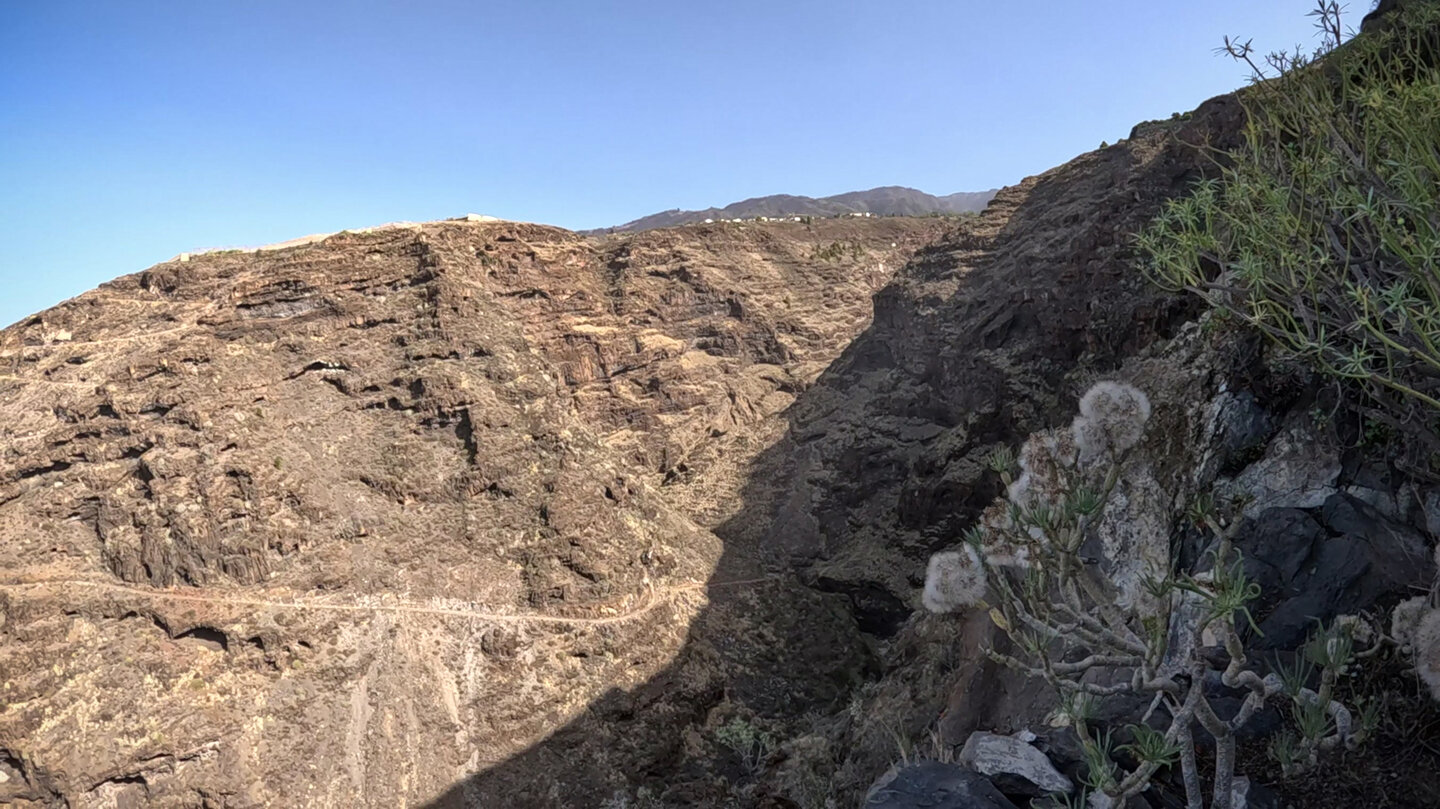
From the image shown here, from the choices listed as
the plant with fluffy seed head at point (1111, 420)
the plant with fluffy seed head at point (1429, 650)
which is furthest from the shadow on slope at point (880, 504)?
the plant with fluffy seed head at point (1111, 420)

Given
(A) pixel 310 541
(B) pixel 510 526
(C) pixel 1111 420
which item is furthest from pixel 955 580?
(A) pixel 310 541

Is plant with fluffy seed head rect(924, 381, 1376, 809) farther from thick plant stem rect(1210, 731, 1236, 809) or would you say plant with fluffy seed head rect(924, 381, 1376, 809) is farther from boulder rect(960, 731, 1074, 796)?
boulder rect(960, 731, 1074, 796)

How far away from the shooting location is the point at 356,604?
22391 millimetres

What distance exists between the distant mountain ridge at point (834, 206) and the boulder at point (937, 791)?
122m

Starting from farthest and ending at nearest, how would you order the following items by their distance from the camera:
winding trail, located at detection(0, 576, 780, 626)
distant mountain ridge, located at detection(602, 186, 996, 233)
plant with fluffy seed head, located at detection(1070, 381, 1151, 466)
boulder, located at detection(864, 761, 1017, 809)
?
distant mountain ridge, located at detection(602, 186, 996, 233) < winding trail, located at detection(0, 576, 780, 626) < boulder, located at detection(864, 761, 1017, 809) < plant with fluffy seed head, located at detection(1070, 381, 1151, 466)

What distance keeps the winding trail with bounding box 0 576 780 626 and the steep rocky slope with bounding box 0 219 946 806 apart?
7 cm

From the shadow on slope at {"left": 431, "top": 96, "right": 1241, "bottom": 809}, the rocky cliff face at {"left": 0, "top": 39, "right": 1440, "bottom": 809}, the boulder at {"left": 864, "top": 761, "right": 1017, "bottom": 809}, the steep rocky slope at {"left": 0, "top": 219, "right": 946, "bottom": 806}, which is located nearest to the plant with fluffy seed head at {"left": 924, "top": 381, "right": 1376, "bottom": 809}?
the boulder at {"left": 864, "top": 761, "right": 1017, "bottom": 809}

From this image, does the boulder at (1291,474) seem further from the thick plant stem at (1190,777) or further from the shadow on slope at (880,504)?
the shadow on slope at (880,504)

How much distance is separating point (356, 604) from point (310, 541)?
2.56 m

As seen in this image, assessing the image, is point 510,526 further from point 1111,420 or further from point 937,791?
point 1111,420

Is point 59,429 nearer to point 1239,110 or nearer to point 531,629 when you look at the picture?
point 531,629

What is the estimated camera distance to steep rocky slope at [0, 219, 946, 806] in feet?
63.2

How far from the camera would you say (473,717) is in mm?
21203

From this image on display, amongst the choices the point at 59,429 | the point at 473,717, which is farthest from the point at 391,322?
the point at 473,717
